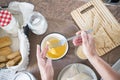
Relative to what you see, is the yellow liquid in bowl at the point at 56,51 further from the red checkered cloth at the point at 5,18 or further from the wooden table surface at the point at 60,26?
the red checkered cloth at the point at 5,18

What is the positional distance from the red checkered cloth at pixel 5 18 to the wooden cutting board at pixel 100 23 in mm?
247

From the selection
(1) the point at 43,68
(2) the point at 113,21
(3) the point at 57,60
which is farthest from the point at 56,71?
(2) the point at 113,21

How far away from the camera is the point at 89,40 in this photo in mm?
914

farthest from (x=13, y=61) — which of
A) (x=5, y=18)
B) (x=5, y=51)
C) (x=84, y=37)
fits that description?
(x=84, y=37)

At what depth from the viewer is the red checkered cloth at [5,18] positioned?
3.31ft

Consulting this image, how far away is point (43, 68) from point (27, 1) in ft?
1.17

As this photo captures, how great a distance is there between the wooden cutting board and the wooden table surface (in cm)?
2

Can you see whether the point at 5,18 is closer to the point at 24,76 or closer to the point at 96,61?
the point at 24,76

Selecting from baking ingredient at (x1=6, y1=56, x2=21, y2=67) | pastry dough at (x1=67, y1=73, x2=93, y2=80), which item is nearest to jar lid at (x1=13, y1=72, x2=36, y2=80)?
baking ingredient at (x1=6, y1=56, x2=21, y2=67)

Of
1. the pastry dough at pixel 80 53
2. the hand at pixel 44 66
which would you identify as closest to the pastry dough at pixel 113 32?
the pastry dough at pixel 80 53

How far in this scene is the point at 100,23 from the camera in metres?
1.08

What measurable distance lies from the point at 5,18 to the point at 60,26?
0.72 ft

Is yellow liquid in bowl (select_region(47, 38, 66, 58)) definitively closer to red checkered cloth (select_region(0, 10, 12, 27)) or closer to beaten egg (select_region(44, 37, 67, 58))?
beaten egg (select_region(44, 37, 67, 58))

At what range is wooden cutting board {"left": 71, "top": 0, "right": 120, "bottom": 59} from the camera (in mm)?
1058
